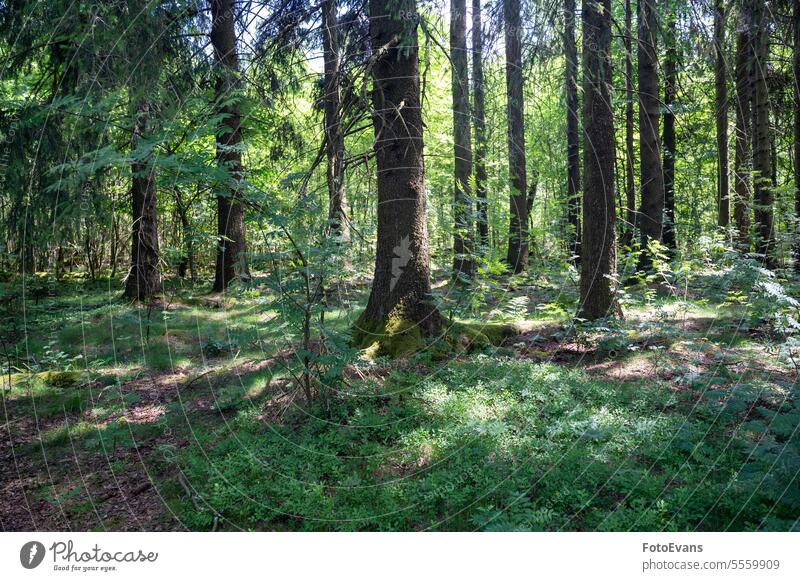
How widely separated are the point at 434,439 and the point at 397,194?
9.41 feet

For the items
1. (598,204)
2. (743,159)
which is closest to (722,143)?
(743,159)

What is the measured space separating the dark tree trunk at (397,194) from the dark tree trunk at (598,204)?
86.0 inches

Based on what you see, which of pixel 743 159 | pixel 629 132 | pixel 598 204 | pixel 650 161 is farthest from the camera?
pixel 650 161

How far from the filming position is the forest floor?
139 inches

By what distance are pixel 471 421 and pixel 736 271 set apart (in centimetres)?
273

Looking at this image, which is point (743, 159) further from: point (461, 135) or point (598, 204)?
point (461, 135)

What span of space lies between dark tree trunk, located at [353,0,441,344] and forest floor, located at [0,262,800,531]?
2.20 ft

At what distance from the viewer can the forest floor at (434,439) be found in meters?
3.53

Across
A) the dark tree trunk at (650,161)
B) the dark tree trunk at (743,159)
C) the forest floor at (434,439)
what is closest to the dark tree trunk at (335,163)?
the forest floor at (434,439)

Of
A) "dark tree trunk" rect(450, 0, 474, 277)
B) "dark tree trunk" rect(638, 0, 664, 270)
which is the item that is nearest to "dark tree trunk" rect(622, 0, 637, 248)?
"dark tree trunk" rect(638, 0, 664, 270)

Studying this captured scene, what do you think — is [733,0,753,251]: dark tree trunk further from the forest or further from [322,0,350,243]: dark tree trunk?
[322,0,350,243]: dark tree trunk

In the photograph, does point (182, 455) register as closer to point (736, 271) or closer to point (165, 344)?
point (165, 344)

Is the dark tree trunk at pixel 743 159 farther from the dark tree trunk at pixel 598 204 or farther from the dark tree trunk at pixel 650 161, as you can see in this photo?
the dark tree trunk at pixel 598 204

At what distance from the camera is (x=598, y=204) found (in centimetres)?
692
